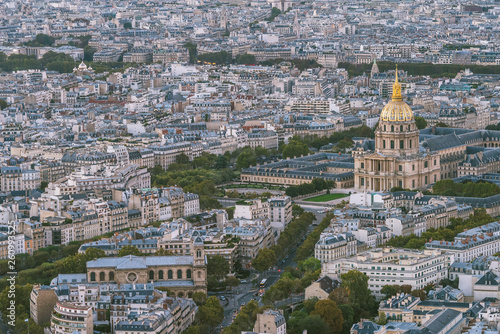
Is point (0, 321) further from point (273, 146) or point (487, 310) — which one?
point (273, 146)

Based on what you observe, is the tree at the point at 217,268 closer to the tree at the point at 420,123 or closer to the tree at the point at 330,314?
the tree at the point at 330,314

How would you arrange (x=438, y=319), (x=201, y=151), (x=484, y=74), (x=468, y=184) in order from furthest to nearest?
(x=484, y=74) → (x=201, y=151) → (x=468, y=184) → (x=438, y=319)

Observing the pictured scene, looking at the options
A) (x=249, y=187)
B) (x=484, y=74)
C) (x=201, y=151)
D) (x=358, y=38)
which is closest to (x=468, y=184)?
(x=249, y=187)

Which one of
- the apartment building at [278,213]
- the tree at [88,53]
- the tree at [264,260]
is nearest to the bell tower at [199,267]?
the tree at [264,260]

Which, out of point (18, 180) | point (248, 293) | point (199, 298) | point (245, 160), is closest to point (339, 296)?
point (248, 293)

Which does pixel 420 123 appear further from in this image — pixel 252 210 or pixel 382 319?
pixel 382 319

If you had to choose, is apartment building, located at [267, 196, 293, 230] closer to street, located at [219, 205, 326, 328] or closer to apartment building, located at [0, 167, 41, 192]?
street, located at [219, 205, 326, 328]

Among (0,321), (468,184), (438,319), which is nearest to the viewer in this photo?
(438,319)
